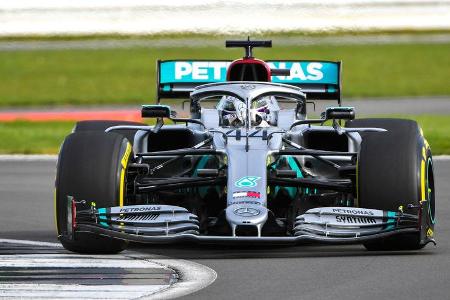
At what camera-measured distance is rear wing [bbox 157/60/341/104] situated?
14.4 m

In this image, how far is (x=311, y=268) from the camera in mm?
10188

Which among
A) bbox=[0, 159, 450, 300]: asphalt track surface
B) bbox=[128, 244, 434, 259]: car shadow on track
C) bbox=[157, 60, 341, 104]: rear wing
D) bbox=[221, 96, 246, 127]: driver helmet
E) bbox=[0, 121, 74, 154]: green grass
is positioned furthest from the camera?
bbox=[0, 121, 74, 154]: green grass

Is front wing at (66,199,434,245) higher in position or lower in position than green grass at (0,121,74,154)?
higher

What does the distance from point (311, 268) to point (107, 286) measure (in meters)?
1.67

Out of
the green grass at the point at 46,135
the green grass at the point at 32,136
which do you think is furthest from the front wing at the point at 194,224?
the green grass at the point at 32,136

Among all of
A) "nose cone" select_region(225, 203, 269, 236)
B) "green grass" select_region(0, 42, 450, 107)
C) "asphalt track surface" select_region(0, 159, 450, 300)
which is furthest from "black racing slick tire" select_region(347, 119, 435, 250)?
"green grass" select_region(0, 42, 450, 107)

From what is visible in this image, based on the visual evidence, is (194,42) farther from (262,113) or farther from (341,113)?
(341,113)

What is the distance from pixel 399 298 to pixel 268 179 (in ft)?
8.20

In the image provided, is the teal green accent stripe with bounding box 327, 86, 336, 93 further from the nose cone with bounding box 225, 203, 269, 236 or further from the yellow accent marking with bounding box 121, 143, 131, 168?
the nose cone with bounding box 225, 203, 269, 236

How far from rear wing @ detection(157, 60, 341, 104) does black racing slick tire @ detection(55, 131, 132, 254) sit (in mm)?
3394

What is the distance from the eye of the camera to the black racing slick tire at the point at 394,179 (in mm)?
10828

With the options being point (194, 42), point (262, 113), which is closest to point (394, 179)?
point (262, 113)

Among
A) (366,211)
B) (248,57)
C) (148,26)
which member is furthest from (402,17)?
(366,211)

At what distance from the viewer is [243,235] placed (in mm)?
10422
